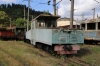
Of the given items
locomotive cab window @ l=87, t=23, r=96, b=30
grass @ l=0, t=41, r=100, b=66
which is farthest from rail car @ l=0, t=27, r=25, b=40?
grass @ l=0, t=41, r=100, b=66

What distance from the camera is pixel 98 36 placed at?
21000 mm

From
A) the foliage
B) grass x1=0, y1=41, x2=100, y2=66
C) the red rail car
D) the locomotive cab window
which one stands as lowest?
grass x1=0, y1=41, x2=100, y2=66

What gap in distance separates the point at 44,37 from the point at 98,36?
8.21 m

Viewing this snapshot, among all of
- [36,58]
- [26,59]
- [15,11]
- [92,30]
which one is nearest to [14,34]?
[92,30]

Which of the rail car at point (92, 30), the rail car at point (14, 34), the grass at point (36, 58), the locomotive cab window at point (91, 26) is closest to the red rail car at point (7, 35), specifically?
the rail car at point (14, 34)

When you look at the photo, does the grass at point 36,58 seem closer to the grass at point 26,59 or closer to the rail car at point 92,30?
the grass at point 26,59

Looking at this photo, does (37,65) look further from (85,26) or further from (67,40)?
(85,26)

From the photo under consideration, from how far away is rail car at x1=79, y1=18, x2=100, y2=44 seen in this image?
69.2 feet

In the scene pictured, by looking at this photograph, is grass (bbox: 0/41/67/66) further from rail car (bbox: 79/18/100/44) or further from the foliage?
the foliage

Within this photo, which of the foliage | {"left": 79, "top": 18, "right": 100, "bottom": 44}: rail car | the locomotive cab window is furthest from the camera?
the foliage

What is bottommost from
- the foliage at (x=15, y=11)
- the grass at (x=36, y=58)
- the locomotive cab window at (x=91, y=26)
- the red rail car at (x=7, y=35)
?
the grass at (x=36, y=58)

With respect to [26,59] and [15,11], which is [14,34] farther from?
[15,11]

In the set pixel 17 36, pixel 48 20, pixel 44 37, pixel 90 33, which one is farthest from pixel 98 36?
pixel 17 36

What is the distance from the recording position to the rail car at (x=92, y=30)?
21.1 m
